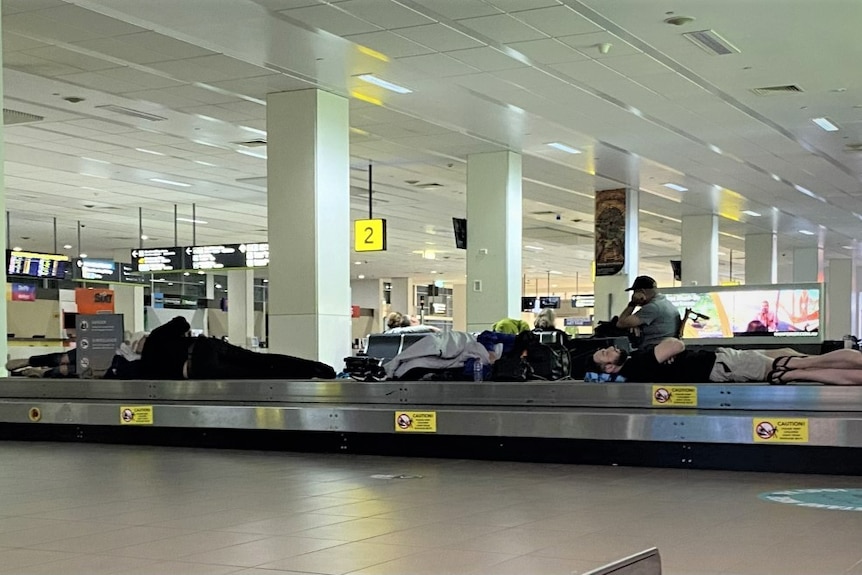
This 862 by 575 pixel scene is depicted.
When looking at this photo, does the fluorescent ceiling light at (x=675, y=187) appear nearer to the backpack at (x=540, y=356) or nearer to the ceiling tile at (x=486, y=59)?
the ceiling tile at (x=486, y=59)

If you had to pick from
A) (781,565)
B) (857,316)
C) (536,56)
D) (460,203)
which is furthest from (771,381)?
(857,316)

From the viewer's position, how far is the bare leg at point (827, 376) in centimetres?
591

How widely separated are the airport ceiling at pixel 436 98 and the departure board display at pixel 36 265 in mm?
1067

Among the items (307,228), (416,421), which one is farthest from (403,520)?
(307,228)

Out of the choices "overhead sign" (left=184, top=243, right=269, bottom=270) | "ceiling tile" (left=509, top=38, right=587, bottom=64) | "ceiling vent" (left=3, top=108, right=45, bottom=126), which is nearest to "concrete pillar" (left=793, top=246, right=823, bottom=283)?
"overhead sign" (left=184, top=243, right=269, bottom=270)

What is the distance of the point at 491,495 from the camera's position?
5.37 meters

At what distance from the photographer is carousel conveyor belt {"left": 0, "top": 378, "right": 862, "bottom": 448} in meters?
5.88

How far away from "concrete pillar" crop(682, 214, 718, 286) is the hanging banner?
458 centimetres

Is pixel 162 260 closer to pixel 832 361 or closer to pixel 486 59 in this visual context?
pixel 486 59

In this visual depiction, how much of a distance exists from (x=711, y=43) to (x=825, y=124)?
548 centimetres

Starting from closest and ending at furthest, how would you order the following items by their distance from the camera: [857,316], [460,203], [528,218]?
[460,203], [528,218], [857,316]

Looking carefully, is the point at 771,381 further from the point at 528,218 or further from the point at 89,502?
the point at 528,218

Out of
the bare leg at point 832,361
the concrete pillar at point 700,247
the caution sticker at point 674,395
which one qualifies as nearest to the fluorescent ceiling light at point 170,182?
the concrete pillar at point 700,247

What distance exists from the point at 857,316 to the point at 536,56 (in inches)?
1476
